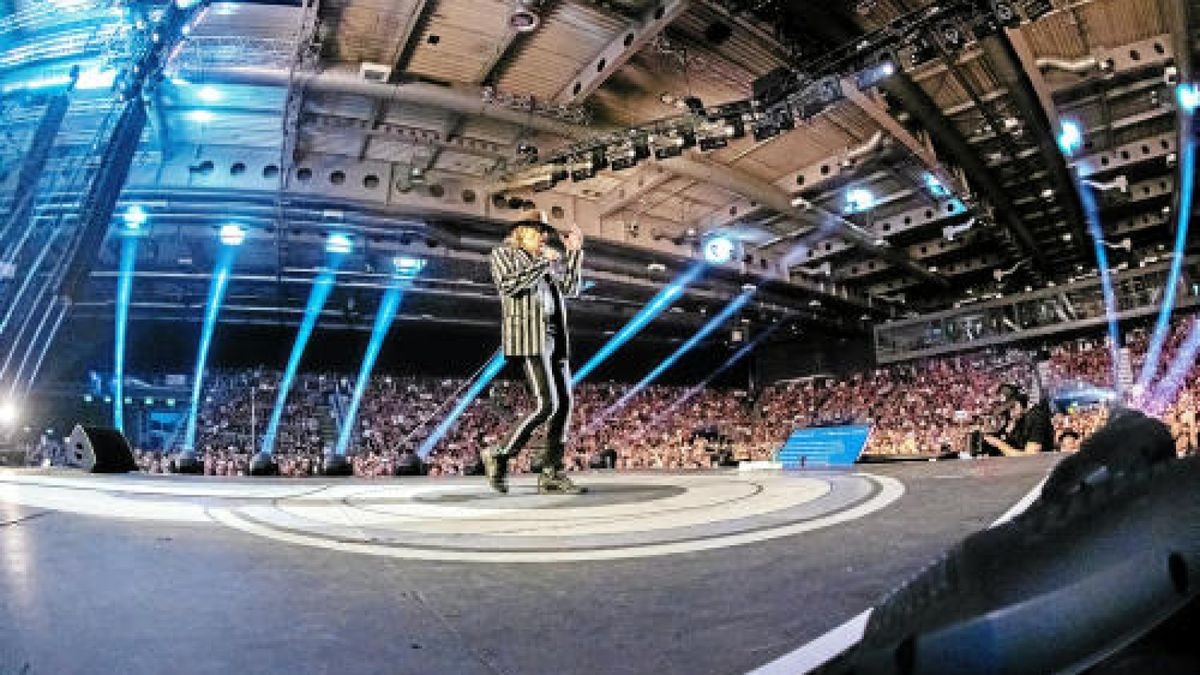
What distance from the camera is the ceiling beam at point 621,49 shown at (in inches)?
286

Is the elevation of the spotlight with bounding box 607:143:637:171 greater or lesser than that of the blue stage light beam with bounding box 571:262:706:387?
greater

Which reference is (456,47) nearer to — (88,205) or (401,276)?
(88,205)

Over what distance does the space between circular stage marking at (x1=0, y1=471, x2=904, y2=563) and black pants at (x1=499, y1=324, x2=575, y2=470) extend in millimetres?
259

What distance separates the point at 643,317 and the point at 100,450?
48.2 ft

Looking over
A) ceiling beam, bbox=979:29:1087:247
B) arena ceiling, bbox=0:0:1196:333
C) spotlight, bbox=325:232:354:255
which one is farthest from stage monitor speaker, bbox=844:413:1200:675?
spotlight, bbox=325:232:354:255

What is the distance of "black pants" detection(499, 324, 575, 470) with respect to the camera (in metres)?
3.48

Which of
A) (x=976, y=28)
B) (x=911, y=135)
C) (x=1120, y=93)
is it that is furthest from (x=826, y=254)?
(x=976, y=28)

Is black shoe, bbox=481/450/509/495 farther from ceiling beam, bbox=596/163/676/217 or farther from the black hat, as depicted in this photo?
ceiling beam, bbox=596/163/676/217

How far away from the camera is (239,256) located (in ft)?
43.7

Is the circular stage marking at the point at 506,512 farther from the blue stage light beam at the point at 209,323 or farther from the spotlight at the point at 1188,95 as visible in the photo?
the blue stage light beam at the point at 209,323

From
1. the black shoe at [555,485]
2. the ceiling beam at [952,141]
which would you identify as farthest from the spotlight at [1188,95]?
the black shoe at [555,485]

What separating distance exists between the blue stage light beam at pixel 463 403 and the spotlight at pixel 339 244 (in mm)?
5411

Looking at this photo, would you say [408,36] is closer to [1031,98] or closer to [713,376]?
[1031,98]

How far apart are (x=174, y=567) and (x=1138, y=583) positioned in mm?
1883
